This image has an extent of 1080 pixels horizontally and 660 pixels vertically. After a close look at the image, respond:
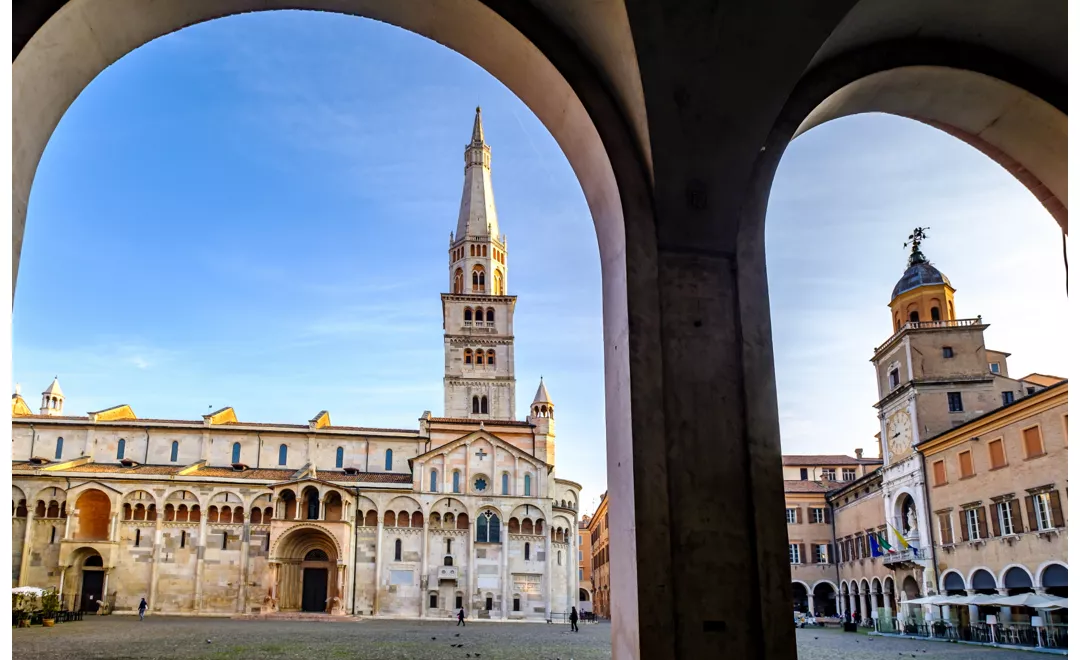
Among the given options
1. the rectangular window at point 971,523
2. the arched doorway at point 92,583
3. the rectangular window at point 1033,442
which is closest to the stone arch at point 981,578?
the rectangular window at point 971,523

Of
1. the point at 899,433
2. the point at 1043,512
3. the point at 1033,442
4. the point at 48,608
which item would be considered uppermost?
the point at 899,433

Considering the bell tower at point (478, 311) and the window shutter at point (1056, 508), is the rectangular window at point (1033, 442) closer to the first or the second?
the window shutter at point (1056, 508)

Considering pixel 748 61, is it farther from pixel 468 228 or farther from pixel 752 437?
pixel 468 228

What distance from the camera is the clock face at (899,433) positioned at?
43134mm

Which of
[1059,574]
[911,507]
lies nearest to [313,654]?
[1059,574]

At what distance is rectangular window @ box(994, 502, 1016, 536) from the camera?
3241 cm

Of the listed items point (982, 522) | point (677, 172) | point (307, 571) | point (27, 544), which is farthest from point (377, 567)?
point (677, 172)

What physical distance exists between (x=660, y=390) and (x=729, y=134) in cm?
166

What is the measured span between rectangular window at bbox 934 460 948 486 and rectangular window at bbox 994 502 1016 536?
511cm

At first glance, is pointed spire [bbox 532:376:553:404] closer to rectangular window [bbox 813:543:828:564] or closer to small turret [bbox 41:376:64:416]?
rectangular window [bbox 813:543:828:564]

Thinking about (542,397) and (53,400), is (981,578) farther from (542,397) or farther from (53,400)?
(53,400)

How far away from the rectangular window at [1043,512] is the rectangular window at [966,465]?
16.7 feet

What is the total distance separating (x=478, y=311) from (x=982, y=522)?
43435 millimetres

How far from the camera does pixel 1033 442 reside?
103 ft
